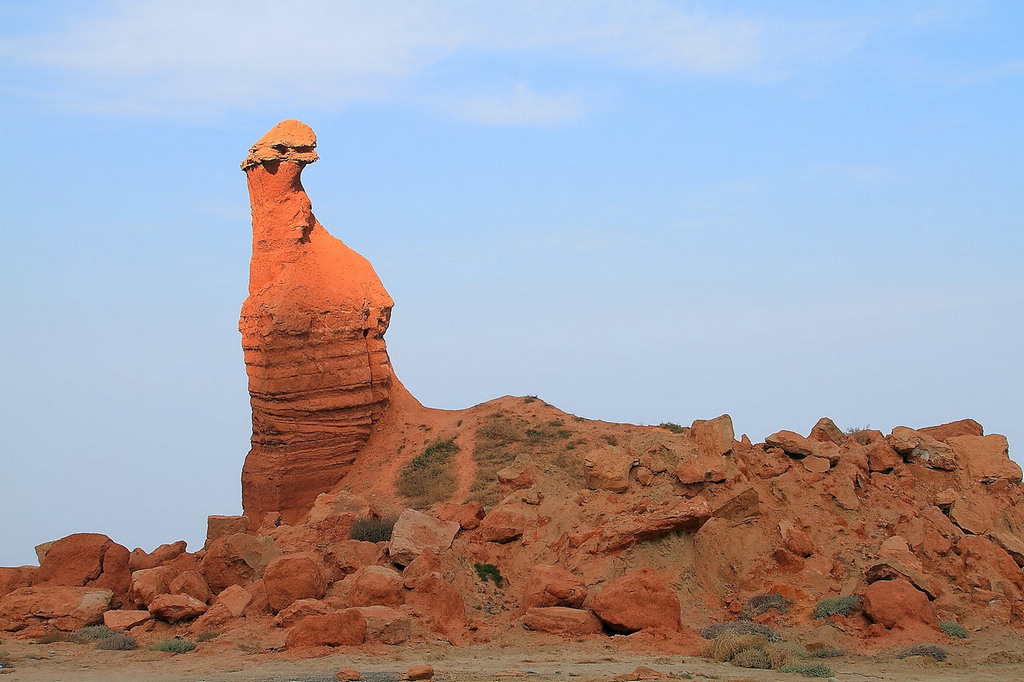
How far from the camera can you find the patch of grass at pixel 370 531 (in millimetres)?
18234

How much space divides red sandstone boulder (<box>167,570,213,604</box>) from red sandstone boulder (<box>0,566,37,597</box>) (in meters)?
2.67

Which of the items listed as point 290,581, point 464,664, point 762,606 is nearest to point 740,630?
point 762,606

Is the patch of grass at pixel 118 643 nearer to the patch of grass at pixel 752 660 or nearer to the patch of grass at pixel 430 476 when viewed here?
the patch of grass at pixel 752 660

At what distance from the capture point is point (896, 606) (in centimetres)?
1468

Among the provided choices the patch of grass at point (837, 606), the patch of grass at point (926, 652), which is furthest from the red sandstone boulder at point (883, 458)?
the patch of grass at point (926, 652)

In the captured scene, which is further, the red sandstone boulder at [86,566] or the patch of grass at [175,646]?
the red sandstone boulder at [86,566]

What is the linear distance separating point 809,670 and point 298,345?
19186mm

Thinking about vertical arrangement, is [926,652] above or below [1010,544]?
below

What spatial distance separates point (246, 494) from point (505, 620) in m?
16.2

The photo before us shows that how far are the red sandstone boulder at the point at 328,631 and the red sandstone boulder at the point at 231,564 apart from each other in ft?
10.1

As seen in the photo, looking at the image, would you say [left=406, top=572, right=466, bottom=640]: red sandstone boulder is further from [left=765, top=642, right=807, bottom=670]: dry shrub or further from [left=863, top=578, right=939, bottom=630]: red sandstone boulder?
[left=863, top=578, right=939, bottom=630]: red sandstone boulder

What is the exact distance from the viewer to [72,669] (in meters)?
13.3

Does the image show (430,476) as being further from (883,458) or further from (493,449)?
(883,458)

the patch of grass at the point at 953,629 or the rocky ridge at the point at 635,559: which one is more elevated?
the rocky ridge at the point at 635,559
